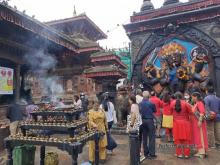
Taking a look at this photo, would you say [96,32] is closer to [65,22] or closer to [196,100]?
[65,22]

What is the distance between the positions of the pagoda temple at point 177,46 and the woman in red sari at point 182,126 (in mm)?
5604

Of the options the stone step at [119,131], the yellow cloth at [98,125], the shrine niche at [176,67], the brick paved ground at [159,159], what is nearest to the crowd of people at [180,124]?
the brick paved ground at [159,159]

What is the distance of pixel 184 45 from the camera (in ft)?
39.2

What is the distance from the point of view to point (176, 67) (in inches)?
466

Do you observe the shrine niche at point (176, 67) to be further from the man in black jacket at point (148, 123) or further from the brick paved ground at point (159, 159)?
the man in black jacket at point (148, 123)

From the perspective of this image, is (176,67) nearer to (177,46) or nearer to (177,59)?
(177,59)

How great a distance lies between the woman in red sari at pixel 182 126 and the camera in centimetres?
578

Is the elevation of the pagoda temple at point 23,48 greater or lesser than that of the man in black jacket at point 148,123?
greater

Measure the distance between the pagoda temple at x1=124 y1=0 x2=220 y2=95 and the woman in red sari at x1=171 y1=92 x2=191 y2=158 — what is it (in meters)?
5.60

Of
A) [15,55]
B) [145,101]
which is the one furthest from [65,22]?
[145,101]

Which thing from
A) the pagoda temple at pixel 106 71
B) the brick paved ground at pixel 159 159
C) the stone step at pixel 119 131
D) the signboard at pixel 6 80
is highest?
the pagoda temple at pixel 106 71

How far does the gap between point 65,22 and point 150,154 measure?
1804 centimetres

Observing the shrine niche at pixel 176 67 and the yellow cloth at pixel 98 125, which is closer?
the yellow cloth at pixel 98 125

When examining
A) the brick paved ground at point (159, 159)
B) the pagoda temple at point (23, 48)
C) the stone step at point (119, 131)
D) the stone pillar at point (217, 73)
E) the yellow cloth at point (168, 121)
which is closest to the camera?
the brick paved ground at point (159, 159)
